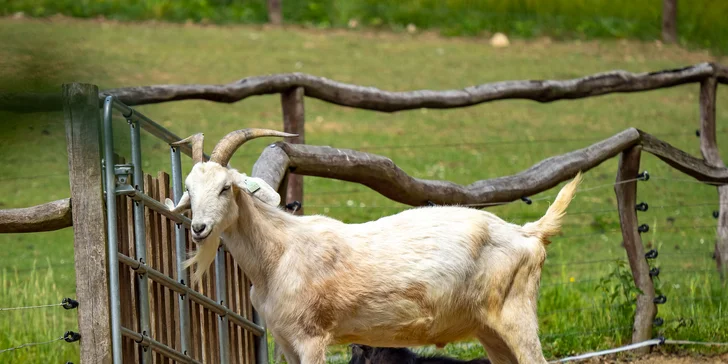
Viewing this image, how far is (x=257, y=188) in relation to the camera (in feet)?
11.1

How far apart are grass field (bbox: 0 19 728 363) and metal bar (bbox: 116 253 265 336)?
2.73ft

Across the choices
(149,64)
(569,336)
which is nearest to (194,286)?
(569,336)

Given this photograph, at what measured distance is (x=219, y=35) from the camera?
58.7 ft

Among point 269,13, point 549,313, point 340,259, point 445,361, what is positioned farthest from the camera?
point 269,13

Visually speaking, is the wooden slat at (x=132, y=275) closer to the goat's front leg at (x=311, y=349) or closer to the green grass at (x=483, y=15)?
the goat's front leg at (x=311, y=349)

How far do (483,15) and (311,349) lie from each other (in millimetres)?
17164

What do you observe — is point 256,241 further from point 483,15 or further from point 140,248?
→ point 483,15

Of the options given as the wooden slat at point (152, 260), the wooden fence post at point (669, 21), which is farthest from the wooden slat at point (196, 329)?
the wooden fence post at point (669, 21)

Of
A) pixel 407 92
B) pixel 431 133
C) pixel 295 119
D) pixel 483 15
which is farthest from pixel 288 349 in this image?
pixel 483 15

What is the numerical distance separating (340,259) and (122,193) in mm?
951

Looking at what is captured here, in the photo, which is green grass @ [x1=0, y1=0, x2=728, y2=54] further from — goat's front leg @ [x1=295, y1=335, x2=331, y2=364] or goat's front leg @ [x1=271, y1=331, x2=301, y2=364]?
goat's front leg @ [x1=295, y1=335, x2=331, y2=364]

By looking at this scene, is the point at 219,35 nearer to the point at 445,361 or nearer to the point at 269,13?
the point at 269,13

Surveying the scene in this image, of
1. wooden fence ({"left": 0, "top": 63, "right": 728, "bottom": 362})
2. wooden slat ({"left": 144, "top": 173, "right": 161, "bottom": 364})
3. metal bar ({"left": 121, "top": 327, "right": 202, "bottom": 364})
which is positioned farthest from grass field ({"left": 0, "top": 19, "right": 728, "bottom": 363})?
metal bar ({"left": 121, "top": 327, "right": 202, "bottom": 364})

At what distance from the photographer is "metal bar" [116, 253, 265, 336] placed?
335 cm
